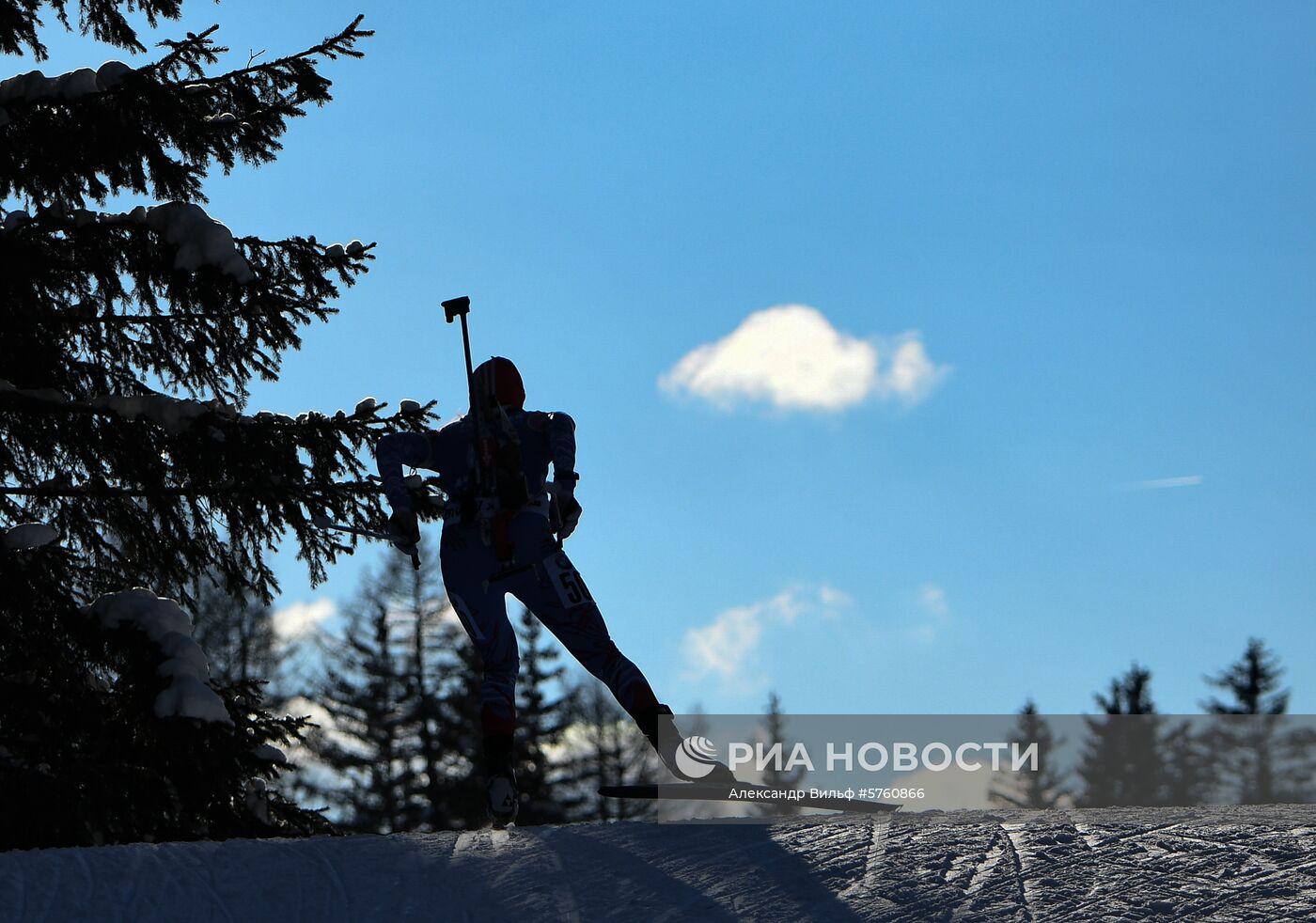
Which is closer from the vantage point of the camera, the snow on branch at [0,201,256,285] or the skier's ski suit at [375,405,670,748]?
the skier's ski suit at [375,405,670,748]

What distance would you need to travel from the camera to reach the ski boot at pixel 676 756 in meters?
7.11

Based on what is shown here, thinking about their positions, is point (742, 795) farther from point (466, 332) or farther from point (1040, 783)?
point (1040, 783)

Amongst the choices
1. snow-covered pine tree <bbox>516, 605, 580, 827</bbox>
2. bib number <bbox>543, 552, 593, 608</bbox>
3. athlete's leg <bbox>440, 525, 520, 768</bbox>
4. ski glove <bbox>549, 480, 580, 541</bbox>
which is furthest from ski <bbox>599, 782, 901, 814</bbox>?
snow-covered pine tree <bbox>516, 605, 580, 827</bbox>

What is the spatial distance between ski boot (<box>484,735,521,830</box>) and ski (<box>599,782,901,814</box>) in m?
0.43

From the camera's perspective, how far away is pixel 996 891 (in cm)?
540

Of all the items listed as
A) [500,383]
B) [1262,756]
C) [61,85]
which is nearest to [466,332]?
[500,383]

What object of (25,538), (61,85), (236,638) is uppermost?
(61,85)

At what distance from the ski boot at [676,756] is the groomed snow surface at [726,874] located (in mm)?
542

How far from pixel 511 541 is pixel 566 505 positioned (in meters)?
0.33

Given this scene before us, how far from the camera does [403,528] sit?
289 inches

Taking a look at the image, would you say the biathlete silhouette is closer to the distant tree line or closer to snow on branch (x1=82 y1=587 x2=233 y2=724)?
snow on branch (x1=82 y1=587 x2=233 y2=724)

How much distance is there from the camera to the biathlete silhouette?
7.29 metres

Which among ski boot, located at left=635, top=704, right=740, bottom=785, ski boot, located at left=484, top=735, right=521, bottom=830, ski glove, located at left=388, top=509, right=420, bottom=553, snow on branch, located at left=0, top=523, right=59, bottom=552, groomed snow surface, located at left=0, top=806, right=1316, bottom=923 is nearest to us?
groomed snow surface, located at left=0, top=806, right=1316, bottom=923

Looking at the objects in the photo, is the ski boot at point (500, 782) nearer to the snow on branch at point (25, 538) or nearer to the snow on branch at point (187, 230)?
the snow on branch at point (25, 538)
